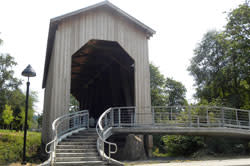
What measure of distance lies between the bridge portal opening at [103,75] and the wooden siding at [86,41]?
1799 millimetres

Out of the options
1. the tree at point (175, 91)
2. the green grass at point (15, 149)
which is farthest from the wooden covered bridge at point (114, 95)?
the tree at point (175, 91)

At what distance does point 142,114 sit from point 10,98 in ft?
92.4

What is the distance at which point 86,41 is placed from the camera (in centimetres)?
1402

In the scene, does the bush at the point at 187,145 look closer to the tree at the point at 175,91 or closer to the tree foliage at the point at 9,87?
the tree foliage at the point at 9,87

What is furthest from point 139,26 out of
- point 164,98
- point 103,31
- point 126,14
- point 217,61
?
point 164,98

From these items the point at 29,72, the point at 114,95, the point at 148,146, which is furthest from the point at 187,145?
the point at 29,72

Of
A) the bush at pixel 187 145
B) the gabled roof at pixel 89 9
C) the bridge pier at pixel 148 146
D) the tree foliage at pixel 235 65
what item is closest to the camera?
the gabled roof at pixel 89 9

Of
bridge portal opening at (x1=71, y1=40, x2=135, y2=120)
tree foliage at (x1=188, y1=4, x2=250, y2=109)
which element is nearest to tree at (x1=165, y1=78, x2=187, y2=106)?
tree foliage at (x1=188, y1=4, x2=250, y2=109)

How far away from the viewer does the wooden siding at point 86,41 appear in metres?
12.7

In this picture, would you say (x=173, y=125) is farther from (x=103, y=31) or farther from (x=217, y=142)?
(x=103, y=31)

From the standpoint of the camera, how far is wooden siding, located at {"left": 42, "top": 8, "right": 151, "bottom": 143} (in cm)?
1273

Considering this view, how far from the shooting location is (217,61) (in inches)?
1192

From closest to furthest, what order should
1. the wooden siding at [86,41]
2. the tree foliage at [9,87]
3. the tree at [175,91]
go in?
the wooden siding at [86,41]
the tree foliage at [9,87]
the tree at [175,91]

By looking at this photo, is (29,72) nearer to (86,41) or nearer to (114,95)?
(86,41)
